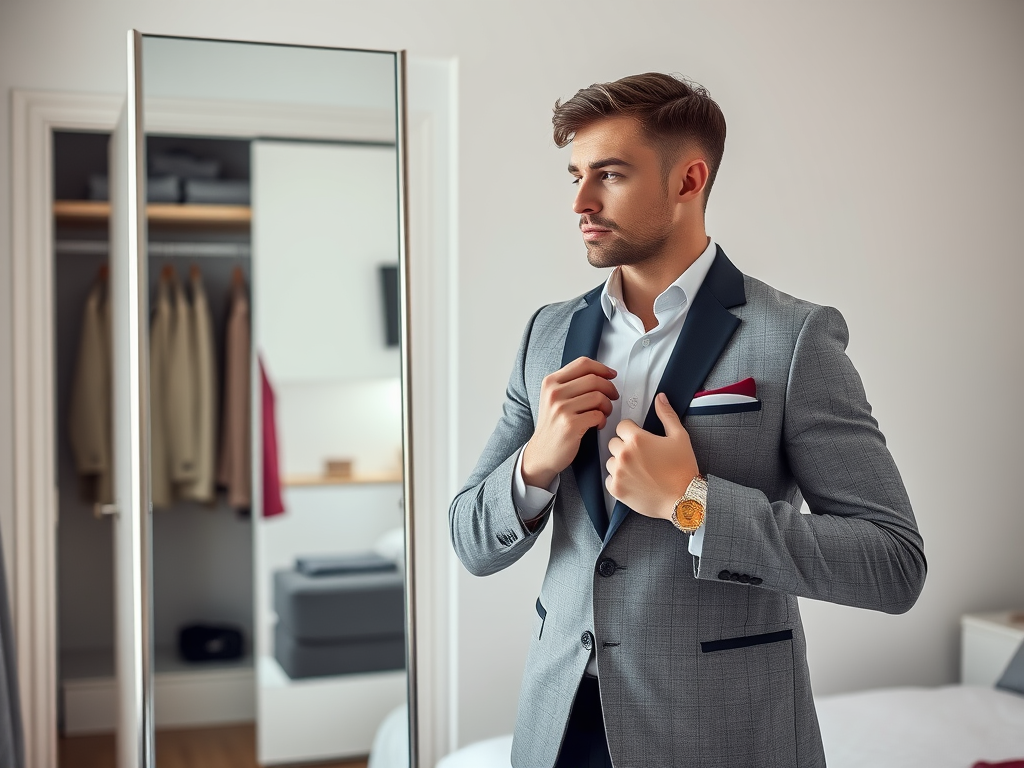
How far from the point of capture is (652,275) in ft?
4.14

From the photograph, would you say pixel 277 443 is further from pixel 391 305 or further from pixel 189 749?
pixel 189 749

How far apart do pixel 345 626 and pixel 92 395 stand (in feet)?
4.28

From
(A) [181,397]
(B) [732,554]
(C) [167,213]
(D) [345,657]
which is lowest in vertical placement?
(D) [345,657]

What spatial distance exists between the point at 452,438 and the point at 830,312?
1.56m

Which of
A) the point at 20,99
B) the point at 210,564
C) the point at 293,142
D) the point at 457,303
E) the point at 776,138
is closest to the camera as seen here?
the point at 20,99

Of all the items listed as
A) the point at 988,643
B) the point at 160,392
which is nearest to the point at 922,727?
the point at 988,643

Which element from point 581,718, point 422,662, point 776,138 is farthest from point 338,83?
point 581,718

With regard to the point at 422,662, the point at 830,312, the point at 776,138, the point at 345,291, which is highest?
the point at 776,138

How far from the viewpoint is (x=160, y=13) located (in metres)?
2.42

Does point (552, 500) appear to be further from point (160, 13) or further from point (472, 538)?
point (160, 13)

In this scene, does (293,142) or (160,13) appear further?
(293,142)

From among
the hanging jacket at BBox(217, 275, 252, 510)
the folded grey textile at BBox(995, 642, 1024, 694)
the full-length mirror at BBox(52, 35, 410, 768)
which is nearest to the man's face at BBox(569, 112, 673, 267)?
the full-length mirror at BBox(52, 35, 410, 768)

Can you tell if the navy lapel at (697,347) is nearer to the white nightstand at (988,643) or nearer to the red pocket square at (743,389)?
the red pocket square at (743,389)

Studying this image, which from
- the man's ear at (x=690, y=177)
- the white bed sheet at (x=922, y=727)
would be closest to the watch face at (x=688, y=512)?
the man's ear at (x=690, y=177)
